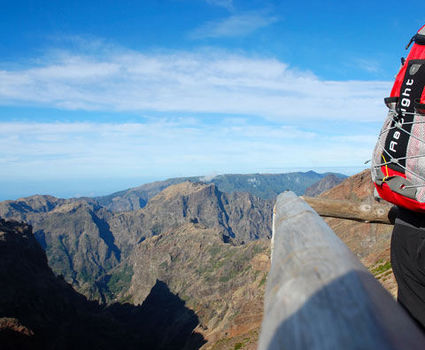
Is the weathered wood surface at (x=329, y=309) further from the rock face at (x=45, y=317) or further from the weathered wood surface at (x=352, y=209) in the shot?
the rock face at (x=45, y=317)

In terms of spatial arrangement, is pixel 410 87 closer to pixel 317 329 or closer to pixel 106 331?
pixel 317 329

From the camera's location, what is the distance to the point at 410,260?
3535 millimetres

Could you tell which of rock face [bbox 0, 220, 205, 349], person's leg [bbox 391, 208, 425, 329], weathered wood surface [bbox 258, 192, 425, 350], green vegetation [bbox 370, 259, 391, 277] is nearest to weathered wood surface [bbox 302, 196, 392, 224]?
person's leg [bbox 391, 208, 425, 329]

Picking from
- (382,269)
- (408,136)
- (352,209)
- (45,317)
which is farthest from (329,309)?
(45,317)

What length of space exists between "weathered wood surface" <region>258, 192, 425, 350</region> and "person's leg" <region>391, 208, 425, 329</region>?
2.18 metres

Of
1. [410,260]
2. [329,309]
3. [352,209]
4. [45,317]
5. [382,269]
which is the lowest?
[45,317]

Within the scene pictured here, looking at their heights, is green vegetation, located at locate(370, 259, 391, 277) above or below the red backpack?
below

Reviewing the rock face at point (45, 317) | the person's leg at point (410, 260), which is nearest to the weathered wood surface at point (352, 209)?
the person's leg at point (410, 260)

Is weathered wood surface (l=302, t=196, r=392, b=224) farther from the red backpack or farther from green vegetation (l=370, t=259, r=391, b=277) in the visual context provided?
green vegetation (l=370, t=259, r=391, b=277)

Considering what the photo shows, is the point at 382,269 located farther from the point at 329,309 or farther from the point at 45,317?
the point at 45,317

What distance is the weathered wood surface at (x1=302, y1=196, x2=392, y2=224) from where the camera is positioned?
18.9 ft

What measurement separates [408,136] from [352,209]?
2.76 m

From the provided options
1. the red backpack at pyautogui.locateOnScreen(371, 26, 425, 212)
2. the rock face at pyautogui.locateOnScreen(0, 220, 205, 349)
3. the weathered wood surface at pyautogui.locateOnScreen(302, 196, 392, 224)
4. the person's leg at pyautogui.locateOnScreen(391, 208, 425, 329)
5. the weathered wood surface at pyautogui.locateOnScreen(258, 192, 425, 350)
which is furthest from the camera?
the rock face at pyautogui.locateOnScreen(0, 220, 205, 349)

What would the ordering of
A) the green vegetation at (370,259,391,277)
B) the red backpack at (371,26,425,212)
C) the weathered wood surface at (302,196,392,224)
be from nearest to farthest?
the red backpack at (371,26,425,212) → the weathered wood surface at (302,196,392,224) → the green vegetation at (370,259,391,277)
